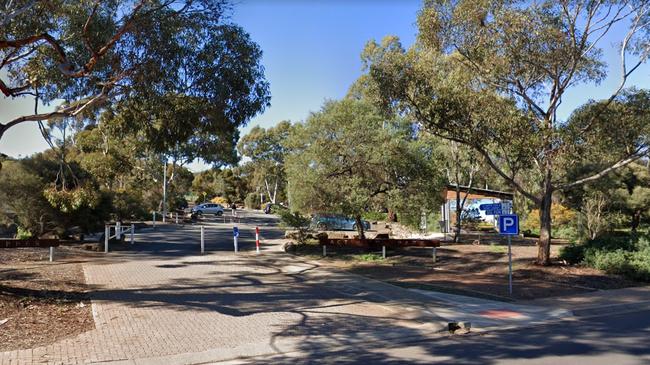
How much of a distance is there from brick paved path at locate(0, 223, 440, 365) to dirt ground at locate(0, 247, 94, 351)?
32cm

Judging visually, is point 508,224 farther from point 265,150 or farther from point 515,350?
point 265,150

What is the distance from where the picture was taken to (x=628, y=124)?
645 inches

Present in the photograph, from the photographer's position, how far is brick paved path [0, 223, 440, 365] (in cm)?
762

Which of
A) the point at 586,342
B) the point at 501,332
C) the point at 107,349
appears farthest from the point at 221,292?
the point at 586,342

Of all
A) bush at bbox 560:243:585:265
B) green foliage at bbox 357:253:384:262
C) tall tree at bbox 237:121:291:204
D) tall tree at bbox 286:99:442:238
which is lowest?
green foliage at bbox 357:253:384:262

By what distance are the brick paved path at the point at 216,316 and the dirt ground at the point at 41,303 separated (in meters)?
0.32

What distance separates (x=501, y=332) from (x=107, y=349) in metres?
6.32

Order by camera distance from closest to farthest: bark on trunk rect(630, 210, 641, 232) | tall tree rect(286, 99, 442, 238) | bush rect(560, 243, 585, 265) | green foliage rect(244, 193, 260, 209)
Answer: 1. bush rect(560, 243, 585, 265)
2. tall tree rect(286, 99, 442, 238)
3. bark on trunk rect(630, 210, 641, 232)
4. green foliage rect(244, 193, 260, 209)

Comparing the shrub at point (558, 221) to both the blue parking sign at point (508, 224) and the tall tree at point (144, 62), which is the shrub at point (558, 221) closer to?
the blue parking sign at point (508, 224)

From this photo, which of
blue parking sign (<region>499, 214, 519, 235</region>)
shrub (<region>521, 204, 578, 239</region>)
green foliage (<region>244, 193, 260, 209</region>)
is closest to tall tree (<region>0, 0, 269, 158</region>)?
blue parking sign (<region>499, 214, 519, 235</region>)

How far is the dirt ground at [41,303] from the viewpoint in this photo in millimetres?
8242

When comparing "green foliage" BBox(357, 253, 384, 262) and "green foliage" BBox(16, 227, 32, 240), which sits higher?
"green foliage" BBox(16, 227, 32, 240)

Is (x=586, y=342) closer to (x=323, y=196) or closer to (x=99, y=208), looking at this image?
(x=323, y=196)

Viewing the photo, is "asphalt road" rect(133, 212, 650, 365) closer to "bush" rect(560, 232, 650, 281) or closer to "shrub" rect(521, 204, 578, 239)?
"bush" rect(560, 232, 650, 281)
